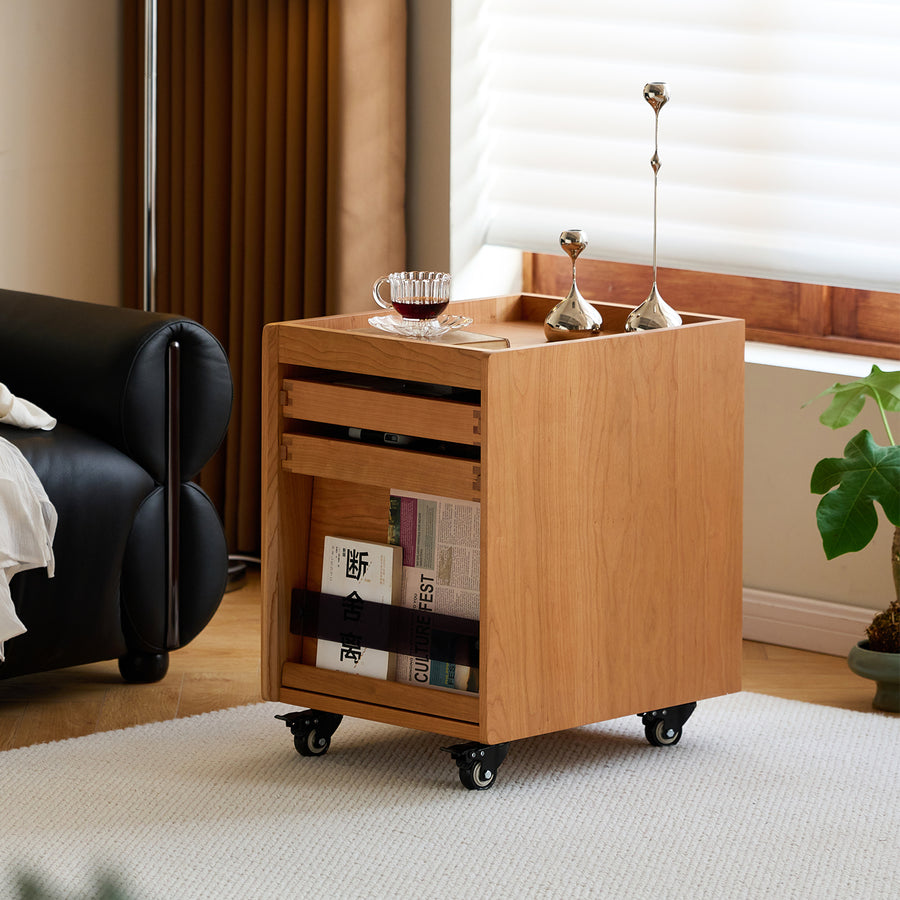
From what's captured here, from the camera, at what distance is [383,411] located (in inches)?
79.7

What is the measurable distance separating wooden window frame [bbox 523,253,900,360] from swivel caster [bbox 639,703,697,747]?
1060mm

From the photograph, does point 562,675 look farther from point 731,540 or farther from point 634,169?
point 634,169

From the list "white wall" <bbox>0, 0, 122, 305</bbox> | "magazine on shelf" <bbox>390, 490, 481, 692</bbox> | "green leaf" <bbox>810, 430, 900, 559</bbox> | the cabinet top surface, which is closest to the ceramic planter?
"green leaf" <bbox>810, 430, 900, 559</bbox>

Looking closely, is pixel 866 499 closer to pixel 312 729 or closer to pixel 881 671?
pixel 881 671

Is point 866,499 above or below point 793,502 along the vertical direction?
above

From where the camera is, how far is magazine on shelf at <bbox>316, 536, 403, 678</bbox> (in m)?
2.09

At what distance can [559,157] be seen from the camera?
3.18 m

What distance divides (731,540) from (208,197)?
1.68 meters

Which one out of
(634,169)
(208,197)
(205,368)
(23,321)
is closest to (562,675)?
(205,368)

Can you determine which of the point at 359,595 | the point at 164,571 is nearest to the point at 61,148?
the point at 164,571

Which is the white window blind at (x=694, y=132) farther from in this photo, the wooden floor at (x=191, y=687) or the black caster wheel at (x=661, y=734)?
the black caster wheel at (x=661, y=734)

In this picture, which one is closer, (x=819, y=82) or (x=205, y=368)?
(x=205, y=368)

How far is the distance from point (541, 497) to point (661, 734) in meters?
0.48

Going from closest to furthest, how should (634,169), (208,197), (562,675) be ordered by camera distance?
(562,675) < (634,169) < (208,197)
